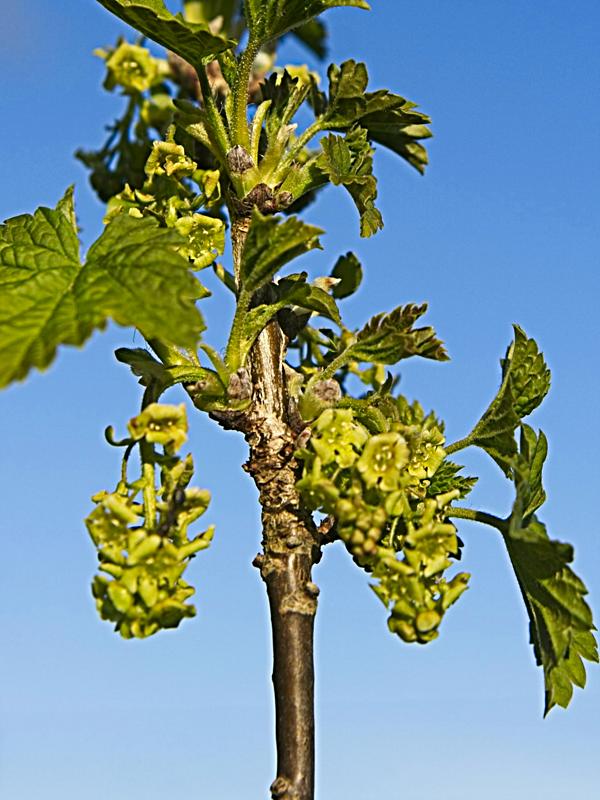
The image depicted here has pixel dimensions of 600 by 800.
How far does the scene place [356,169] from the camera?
2568 millimetres

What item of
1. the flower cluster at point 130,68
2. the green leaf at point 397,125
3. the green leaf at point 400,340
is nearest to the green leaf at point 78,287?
the flower cluster at point 130,68

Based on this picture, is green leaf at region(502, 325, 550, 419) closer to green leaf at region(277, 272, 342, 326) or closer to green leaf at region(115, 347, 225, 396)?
green leaf at region(277, 272, 342, 326)

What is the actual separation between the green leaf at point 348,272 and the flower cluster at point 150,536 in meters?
1.01

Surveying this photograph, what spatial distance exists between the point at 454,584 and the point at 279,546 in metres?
0.42

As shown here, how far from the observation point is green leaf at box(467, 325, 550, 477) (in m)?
2.57

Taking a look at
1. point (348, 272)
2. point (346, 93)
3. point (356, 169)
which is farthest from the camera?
point (348, 272)

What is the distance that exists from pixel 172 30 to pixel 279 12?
291 millimetres

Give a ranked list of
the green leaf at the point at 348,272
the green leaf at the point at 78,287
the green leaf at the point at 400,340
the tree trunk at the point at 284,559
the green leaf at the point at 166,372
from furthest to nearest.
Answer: the green leaf at the point at 348,272, the green leaf at the point at 400,340, the green leaf at the point at 166,372, the tree trunk at the point at 284,559, the green leaf at the point at 78,287

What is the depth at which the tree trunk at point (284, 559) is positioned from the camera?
7.30 feet

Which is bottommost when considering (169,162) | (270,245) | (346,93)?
(270,245)

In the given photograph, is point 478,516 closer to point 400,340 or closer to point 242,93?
point 400,340

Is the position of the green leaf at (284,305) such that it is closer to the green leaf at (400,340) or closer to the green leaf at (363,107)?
the green leaf at (400,340)

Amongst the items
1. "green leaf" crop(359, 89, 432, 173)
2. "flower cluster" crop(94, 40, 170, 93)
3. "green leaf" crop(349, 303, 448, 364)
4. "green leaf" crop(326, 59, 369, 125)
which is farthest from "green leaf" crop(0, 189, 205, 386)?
"green leaf" crop(359, 89, 432, 173)

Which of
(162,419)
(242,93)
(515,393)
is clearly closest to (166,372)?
(162,419)
